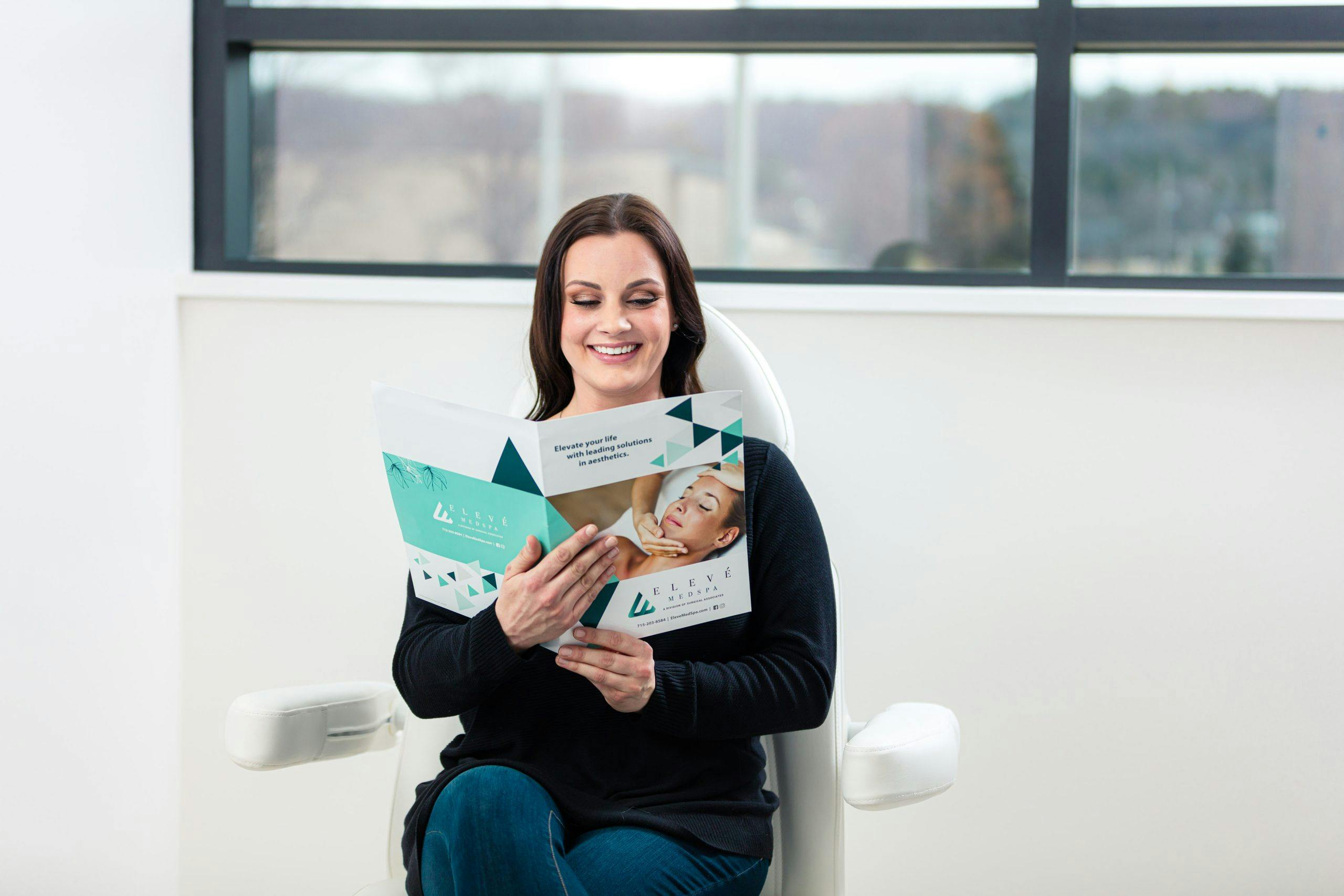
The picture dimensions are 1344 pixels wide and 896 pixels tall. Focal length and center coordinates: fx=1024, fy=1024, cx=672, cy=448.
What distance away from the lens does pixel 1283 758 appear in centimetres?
162

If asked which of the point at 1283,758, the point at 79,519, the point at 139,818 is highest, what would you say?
the point at 79,519

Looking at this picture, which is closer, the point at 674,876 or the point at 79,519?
the point at 674,876

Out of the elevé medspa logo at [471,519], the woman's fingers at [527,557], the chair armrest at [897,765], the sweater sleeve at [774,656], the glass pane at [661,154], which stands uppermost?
the glass pane at [661,154]

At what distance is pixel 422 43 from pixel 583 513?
1185 mm

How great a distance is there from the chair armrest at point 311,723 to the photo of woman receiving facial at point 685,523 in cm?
47

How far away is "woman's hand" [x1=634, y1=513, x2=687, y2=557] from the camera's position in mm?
934

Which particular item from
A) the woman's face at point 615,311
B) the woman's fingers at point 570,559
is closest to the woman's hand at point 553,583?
the woman's fingers at point 570,559

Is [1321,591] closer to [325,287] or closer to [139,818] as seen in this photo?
[325,287]

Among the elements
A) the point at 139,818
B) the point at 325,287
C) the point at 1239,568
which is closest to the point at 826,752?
the point at 1239,568

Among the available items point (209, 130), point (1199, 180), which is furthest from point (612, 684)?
point (1199, 180)

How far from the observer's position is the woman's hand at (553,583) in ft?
3.05

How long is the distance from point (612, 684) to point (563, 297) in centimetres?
45

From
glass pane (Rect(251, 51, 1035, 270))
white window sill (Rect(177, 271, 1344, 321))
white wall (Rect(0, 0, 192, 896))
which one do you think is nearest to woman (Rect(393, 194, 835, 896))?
white window sill (Rect(177, 271, 1344, 321))

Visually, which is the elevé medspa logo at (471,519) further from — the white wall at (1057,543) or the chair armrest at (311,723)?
the white wall at (1057,543)
